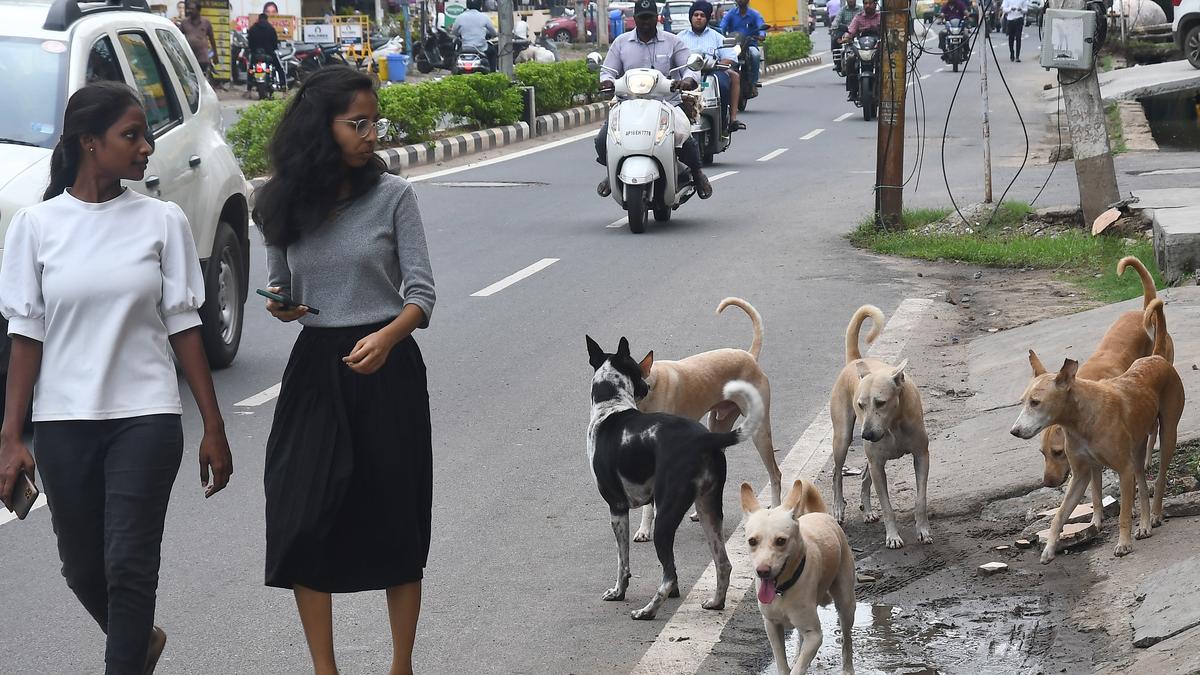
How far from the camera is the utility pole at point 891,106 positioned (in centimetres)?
1201

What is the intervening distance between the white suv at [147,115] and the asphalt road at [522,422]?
1.95 feet

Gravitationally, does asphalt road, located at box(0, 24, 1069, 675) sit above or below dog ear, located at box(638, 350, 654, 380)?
below

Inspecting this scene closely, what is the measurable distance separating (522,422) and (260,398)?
146 centimetres

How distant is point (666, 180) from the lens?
13.2 metres

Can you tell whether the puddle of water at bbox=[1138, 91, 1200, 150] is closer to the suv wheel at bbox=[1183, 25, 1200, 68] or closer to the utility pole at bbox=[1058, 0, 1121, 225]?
the suv wheel at bbox=[1183, 25, 1200, 68]

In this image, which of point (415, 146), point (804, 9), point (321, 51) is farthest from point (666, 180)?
point (804, 9)

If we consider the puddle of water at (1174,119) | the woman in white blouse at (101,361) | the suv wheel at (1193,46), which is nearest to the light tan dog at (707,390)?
the woman in white blouse at (101,361)

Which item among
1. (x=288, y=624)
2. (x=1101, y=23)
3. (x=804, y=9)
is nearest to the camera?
(x=288, y=624)

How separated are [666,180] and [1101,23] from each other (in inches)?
151

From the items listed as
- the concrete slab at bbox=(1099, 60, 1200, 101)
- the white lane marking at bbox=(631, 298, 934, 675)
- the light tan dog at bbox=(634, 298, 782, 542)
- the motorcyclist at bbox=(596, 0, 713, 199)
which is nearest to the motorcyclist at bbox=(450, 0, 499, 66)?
the concrete slab at bbox=(1099, 60, 1200, 101)

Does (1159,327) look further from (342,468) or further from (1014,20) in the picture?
(1014,20)

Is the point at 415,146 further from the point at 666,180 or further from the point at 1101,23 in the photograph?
the point at 1101,23

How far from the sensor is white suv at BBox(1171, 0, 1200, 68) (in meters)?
27.0

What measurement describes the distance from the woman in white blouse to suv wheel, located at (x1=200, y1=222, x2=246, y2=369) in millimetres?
4460
